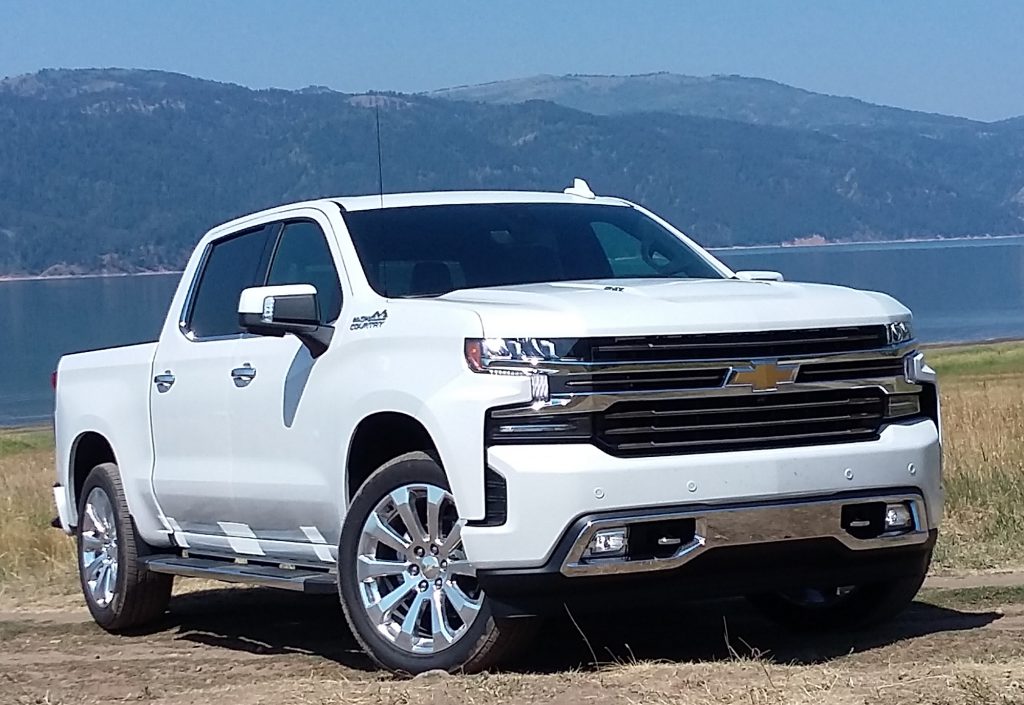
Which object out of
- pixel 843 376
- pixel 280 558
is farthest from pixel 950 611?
pixel 280 558

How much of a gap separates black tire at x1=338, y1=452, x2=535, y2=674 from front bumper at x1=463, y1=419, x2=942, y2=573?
0.26m

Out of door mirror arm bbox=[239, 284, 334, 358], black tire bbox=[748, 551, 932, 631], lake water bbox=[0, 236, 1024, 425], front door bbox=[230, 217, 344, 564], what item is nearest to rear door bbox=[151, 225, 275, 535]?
front door bbox=[230, 217, 344, 564]

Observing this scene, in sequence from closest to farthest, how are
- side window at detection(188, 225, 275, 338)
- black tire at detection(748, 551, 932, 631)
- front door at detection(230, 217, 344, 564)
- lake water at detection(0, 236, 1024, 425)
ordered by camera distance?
front door at detection(230, 217, 344, 564) → black tire at detection(748, 551, 932, 631) → side window at detection(188, 225, 275, 338) → lake water at detection(0, 236, 1024, 425)

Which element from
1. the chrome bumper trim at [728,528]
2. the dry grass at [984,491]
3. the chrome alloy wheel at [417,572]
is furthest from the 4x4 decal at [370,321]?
the dry grass at [984,491]

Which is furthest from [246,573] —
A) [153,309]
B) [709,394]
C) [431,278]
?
[153,309]

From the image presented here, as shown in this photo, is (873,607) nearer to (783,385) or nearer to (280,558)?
(783,385)

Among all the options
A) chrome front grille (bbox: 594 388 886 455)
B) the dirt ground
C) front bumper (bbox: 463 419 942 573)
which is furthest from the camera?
chrome front grille (bbox: 594 388 886 455)

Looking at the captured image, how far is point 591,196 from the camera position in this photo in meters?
8.16

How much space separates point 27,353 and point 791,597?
325 ft

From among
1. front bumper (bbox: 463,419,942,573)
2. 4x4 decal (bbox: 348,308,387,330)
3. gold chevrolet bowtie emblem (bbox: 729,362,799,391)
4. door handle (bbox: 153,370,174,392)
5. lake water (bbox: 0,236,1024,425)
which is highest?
4x4 decal (bbox: 348,308,387,330)

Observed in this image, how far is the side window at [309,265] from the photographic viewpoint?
7.01m

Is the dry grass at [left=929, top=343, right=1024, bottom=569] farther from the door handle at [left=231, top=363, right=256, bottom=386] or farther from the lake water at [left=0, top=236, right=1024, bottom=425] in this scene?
the lake water at [left=0, top=236, right=1024, bottom=425]

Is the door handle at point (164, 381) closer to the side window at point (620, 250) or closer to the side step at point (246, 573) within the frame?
the side step at point (246, 573)

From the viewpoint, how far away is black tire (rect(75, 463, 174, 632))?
328 inches
